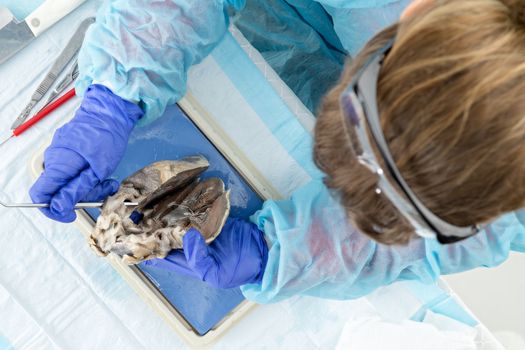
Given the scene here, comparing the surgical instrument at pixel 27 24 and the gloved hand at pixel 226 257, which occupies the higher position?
the surgical instrument at pixel 27 24

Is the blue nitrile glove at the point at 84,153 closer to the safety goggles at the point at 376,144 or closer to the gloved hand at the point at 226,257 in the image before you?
the gloved hand at the point at 226,257

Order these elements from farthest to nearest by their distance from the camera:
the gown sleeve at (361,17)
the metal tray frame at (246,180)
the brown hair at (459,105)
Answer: the metal tray frame at (246,180), the gown sleeve at (361,17), the brown hair at (459,105)

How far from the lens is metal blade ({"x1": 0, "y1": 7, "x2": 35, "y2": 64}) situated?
3.08 ft

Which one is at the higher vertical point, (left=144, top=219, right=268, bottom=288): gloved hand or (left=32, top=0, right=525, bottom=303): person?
(left=32, top=0, right=525, bottom=303): person

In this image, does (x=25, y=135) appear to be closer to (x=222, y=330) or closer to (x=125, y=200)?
(x=125, y=200)

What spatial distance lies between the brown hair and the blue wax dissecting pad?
1.56 feet

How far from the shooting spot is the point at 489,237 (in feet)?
2.48

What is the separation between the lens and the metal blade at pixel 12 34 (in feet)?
3.08

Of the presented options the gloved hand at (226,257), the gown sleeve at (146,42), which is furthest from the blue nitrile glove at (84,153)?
the gloved hand at (226,257)

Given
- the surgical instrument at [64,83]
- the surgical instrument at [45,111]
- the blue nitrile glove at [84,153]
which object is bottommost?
the blue nitrile glove at [84,153]

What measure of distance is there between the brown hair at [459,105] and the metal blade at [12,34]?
2.54 ft

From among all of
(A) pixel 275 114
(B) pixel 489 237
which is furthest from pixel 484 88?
(A) pixel 275 114

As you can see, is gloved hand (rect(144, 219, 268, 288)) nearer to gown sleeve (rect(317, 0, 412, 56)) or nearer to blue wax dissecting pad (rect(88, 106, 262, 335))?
blue wax dissecting pad (rect(88, 106, 262, 335))

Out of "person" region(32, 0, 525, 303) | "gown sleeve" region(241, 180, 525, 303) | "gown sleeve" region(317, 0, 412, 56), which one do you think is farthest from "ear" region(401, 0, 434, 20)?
"gown sleeve" region(241, 180, 525, 303)
